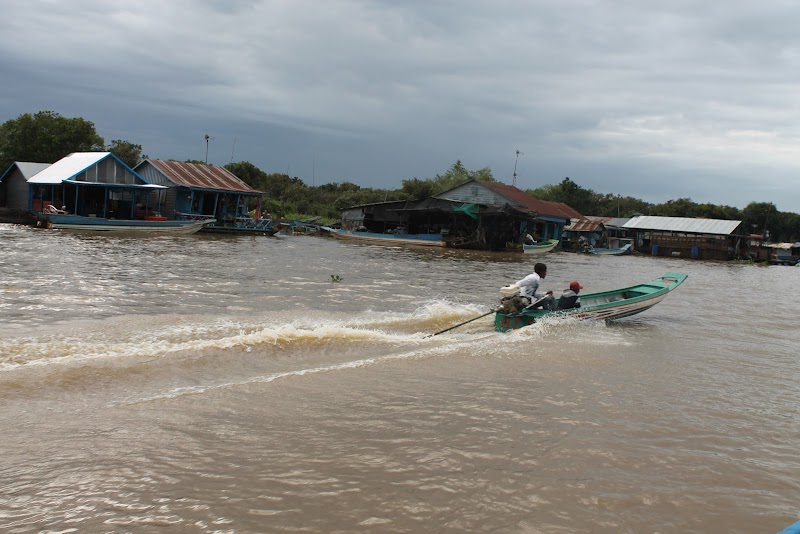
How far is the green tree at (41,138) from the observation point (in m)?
→ 39.0

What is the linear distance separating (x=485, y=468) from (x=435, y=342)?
14.5 feet

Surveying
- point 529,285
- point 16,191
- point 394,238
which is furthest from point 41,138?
point 529,285

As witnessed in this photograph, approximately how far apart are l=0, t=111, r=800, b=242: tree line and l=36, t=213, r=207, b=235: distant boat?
7.84 m

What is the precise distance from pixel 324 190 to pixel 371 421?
5756 cm

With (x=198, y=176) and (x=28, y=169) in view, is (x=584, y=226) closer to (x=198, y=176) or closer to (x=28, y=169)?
(x=198, y=176)

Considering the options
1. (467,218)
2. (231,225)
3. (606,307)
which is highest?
(467,218)

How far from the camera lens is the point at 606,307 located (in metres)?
11.1

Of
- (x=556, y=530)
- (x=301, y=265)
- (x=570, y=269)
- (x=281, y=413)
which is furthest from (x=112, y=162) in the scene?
(x=556, y=530)

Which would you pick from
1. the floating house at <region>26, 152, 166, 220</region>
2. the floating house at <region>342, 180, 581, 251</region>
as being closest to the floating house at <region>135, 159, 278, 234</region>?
the floating house at <region>26, 152, 166, 220</region>

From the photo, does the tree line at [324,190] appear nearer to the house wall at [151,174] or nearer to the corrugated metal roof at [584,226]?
the house wall at [151,174]

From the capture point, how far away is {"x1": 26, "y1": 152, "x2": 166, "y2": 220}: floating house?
98.7 feet

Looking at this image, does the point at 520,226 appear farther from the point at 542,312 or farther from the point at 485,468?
the point at 485,468

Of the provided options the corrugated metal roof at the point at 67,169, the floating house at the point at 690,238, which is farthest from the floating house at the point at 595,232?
the corrugated metal roof at the point at 67,169

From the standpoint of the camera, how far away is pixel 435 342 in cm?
888
